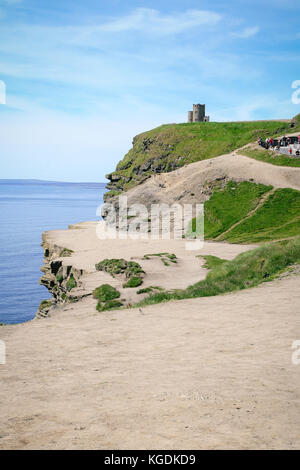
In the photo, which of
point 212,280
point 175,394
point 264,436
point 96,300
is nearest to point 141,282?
point 96,300

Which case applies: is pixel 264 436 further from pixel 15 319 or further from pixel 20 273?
pixel 20 273

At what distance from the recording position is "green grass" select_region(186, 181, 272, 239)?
4691 cm

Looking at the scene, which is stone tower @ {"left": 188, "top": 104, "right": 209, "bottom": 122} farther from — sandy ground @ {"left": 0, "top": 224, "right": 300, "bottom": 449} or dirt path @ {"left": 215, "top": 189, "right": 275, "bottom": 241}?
sandy ground @ {"left": 0, "top": 224, "right": 300, "bottom": 449}

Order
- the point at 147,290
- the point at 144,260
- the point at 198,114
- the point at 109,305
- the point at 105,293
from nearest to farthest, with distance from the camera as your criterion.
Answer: the point at 109,305, the point at 105,293, the point at 147,290, the point at 144,260, the point at 198,114

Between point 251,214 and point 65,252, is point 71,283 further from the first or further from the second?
point 251,214

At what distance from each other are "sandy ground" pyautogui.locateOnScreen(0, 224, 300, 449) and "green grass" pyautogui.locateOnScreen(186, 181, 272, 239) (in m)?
29.7

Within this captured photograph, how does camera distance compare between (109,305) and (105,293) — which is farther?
(105,293)

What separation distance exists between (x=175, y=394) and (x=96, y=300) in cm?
1452

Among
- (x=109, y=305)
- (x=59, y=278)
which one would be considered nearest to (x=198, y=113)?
(x=59, y=278)

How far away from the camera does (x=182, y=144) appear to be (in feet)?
280

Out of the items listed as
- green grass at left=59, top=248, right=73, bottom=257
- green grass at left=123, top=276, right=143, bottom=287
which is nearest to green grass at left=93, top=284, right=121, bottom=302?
green grass at left=123, top=276, right=143, bottom=287

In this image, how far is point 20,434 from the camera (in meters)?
6.83

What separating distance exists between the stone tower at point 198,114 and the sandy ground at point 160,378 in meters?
89.5

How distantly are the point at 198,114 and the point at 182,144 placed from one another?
20153mm
